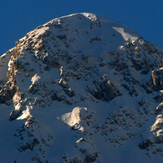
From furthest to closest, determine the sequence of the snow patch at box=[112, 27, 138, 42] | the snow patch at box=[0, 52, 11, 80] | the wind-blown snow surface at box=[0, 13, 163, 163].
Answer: the snow patch at box=[112, 27, 138, 42]
the snow patch at box=[0, 52, 11, 80]
the wind-blown snow surface at box=[0, 13, 163, 163]

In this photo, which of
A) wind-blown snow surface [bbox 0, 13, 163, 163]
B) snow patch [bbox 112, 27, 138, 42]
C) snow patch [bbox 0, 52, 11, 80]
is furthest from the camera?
snow patch [bbox 112, 27, 138, 42]

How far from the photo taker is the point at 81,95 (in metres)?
144

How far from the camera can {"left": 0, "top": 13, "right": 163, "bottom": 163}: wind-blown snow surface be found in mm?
132375

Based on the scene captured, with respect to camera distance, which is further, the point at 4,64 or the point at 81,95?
the point at 4,64

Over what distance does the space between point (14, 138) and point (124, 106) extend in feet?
77.5

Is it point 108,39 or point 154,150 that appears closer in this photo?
point 154,150

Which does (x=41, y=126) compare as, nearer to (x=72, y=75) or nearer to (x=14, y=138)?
(x=14, y=138)

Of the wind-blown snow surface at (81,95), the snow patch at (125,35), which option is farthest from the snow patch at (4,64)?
the snow patch at (125,35)

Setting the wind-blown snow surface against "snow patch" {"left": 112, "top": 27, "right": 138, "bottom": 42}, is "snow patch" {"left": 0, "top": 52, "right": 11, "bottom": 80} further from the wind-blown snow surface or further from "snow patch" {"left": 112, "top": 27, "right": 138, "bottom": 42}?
"snow patch" {"left": 112, "top": 27, "right": 138, "bottom": 42}

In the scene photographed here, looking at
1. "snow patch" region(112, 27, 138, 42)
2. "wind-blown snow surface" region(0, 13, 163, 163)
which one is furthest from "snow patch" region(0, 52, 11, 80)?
"snow patch" region(112, 27, 138, 42)

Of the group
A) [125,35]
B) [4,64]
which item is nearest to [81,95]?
[125,35]

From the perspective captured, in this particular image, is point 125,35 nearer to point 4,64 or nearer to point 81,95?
point 81,95

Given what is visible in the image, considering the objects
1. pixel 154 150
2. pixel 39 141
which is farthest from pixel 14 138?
pixel 154 150

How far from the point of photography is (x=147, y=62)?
14912 centimetres
